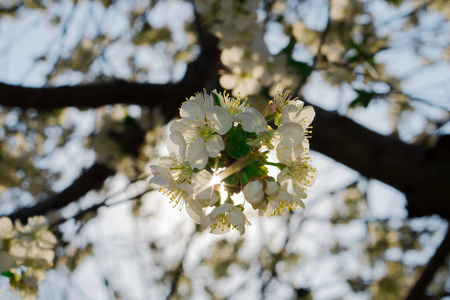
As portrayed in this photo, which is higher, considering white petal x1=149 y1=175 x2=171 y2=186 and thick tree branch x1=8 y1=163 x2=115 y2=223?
white petal x1=149 y1=175 x2=171 y2=186

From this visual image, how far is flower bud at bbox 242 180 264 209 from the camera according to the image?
28.5 inches

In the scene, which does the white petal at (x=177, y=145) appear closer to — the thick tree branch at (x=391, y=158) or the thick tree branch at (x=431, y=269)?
the thick tree branch at (x=391, y=158)

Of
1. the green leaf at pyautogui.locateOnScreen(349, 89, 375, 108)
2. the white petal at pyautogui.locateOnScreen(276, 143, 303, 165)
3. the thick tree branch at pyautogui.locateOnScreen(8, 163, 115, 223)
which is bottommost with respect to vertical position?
the thick tree branch at pyautogui.locateOnScreen(8, 163, 115, 223)

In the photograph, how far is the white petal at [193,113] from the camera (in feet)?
2.57

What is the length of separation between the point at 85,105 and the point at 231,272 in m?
2.96

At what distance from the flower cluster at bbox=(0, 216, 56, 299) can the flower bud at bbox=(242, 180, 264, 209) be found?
0.94 metres

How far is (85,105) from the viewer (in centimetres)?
203

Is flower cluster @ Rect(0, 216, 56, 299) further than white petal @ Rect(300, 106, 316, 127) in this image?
Yes

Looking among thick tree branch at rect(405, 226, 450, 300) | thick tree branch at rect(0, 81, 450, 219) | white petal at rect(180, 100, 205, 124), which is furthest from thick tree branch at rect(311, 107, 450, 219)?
white petal at rect(180, 100, 205, 124)

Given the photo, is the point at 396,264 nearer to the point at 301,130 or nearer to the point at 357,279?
the point at 357,279

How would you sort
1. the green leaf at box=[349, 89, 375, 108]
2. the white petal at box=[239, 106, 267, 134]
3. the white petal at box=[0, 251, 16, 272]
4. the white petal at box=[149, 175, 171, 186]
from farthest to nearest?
the green leaf at box=[349, 89, 375, 108], the white petal at box=[0, 251, 16, 272], the white petal at box=[149, 175, 171, 186], the white petal at box=[239, 106, 267, 134]

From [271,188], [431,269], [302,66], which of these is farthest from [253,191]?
[431,269]

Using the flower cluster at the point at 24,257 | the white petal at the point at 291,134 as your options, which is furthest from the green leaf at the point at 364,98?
the flower cluster at the point at 24,257

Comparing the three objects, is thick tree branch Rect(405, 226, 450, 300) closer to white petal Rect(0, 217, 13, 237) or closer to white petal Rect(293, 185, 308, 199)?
white petal Rect(293, 185, 308, 199)
